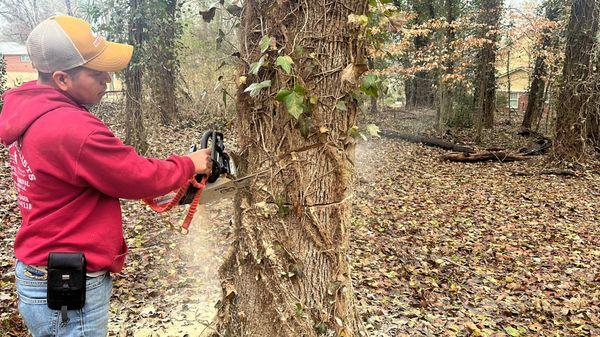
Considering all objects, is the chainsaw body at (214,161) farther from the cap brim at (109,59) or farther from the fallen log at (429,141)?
the fallen log at (429,141)

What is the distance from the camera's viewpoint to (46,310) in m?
1.79

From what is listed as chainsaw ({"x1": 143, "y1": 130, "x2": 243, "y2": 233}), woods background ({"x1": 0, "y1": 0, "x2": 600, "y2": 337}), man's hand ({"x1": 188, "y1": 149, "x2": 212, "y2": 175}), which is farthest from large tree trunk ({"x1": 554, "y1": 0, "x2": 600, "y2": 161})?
man's hand ({"x1": 188, "y1": 149, "x2": 212, "y2": 175})

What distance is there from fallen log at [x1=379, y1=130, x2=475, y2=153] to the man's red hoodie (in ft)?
40.9

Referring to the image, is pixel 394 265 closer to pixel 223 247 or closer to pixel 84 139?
pixel 223 247

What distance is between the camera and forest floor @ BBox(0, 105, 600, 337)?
12.5 feet

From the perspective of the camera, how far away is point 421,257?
18.0ft

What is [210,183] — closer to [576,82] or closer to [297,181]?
[297,181]

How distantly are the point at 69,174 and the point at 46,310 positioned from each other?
586 millimetres

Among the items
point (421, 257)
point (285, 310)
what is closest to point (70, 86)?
point (285, 310)

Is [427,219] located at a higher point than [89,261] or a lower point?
lower

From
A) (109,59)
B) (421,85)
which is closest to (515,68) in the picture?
(421,85)

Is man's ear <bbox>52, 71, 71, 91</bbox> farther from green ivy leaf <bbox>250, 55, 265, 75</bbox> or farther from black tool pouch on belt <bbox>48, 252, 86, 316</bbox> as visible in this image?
green ivy leaf <bbox>250, 55, 265, 75</bbox>

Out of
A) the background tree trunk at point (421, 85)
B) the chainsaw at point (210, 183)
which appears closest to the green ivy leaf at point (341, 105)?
the chainsaw at point (210, 183)

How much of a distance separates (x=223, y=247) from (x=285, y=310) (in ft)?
10.1
